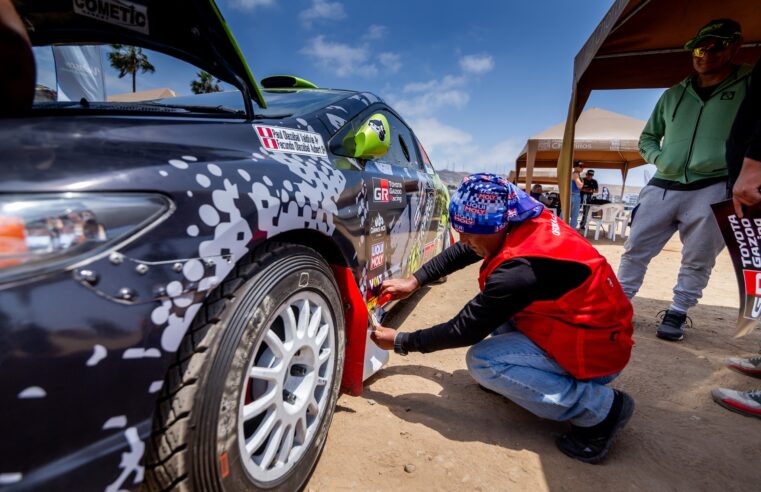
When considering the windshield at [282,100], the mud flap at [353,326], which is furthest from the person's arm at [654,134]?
the mud flap at [353,326]

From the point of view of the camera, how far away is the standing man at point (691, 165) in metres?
2.33

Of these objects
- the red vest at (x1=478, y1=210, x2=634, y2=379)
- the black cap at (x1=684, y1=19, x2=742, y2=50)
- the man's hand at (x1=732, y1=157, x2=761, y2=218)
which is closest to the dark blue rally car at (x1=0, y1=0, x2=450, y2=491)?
the red vest at (x1=478, y1=210, x2=634, y2=379)

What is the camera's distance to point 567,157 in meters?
3.65

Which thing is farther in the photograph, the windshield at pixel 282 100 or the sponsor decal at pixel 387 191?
the sponsor decal at pixel 387 191

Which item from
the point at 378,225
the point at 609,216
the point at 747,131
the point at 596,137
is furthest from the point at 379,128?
the point at 596,137

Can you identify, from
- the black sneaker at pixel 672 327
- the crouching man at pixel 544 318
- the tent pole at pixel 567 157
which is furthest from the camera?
the tent pole at pixel 567 157

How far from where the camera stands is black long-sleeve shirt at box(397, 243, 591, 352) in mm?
1417

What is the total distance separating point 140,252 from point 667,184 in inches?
120

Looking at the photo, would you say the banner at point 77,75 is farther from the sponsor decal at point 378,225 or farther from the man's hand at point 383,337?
the man's hand at point 383,337

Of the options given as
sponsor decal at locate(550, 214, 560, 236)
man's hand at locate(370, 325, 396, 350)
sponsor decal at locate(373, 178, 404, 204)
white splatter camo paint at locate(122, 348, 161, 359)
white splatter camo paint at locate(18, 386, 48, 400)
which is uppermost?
sponsor decal at locate(373, 178, 404, 204)

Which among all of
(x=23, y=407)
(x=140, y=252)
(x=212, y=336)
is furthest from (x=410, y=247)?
(x=23, y=407)

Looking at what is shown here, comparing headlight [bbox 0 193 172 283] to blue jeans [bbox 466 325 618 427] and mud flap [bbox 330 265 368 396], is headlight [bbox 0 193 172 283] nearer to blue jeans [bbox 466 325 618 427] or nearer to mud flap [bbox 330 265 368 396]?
mud flap [bbox 330 265 368 396]

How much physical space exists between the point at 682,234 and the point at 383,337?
89.5 inches

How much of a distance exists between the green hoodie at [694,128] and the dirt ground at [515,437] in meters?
1.17
